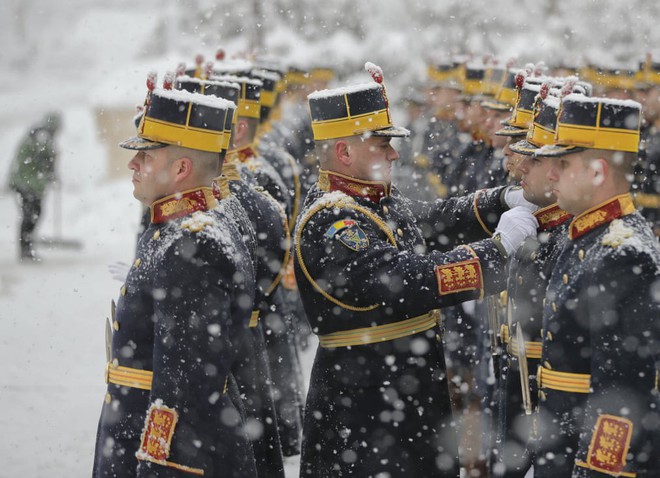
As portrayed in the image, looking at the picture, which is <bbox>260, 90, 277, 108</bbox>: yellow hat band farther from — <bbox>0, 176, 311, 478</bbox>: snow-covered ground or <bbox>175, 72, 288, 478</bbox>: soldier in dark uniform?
<bbox>175, 72, 288, 478</bbox>: soldier in dark uniform

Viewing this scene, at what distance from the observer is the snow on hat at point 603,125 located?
359cm

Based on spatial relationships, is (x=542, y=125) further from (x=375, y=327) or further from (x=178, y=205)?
(x=178, y=205)

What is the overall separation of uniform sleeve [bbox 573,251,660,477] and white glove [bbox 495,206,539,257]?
0.90 m

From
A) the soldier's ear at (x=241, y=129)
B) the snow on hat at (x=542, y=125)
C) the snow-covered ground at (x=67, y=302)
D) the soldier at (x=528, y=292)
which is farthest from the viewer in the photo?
the snow-covered ground at (x=67, y=302)

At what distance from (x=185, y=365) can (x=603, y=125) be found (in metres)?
1.73

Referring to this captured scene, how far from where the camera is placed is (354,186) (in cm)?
448

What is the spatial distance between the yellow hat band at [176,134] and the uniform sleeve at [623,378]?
1.60m

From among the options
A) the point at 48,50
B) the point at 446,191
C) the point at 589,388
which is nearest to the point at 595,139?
the point at 589,388

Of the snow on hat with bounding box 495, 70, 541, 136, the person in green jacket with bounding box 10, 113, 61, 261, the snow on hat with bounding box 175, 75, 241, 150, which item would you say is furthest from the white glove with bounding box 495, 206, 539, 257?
the person in green jacket with bounding box 10, 113, 61, 261

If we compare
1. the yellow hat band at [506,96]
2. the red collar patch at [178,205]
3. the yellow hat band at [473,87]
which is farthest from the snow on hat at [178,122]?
the yellow hat band at [473,87]

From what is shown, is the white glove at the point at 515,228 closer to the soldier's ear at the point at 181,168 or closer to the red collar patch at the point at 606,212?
the red collar patch at the point at 606,212

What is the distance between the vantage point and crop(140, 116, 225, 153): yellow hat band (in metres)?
3.88

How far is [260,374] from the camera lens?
5.59m

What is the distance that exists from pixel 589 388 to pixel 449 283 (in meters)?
0.83
